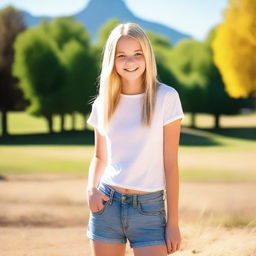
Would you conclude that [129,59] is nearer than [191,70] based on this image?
Yes

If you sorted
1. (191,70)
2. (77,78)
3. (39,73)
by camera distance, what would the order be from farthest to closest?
1. (191,70)
2. (77,78)
3. (39,73)

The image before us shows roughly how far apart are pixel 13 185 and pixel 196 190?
3.95 m

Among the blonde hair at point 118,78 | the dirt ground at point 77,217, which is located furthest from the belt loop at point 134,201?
the dirt ground at point 77,217

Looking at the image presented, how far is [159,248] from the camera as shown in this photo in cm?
254

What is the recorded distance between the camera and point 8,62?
30.9m

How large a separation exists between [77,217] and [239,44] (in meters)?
19.3

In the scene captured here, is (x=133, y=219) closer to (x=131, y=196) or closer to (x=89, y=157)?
(x=131, y=196)

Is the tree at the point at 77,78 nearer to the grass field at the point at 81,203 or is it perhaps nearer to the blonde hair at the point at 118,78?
the grass field at the point at 81,203

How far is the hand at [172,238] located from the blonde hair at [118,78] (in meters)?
0.54

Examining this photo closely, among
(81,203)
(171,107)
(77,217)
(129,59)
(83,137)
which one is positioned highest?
(129,59)

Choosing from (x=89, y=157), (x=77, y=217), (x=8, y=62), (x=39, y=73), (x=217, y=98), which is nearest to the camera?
(x=77, y=217)

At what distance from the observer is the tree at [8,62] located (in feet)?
99.4

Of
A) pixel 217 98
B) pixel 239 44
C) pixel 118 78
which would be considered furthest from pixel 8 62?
pixel 118 78

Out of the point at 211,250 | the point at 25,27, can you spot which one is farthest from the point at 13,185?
the point at 25,27
